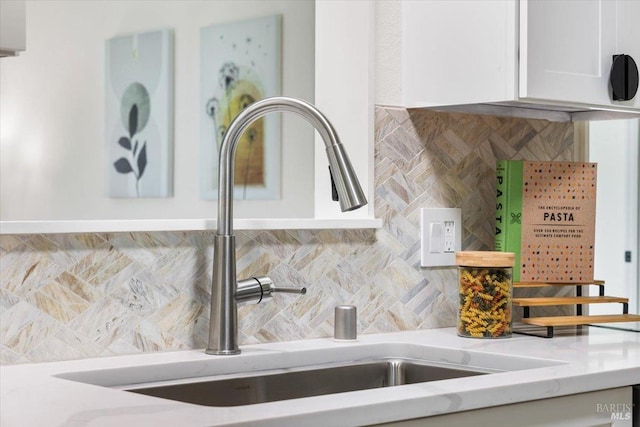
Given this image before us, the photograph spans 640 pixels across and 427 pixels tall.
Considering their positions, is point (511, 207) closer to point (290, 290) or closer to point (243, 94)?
point (290, 290)

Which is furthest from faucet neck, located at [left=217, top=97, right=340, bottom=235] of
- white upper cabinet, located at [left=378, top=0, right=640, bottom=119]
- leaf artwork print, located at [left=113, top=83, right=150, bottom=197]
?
leaf artwork print, located at [left=113, top=83, right=150, bottom=197]

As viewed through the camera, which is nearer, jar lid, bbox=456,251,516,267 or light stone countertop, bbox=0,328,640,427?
light stone countertop, bbox=0,328,640,427

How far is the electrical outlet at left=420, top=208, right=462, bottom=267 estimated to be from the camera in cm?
206

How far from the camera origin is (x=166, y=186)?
3527 millimetres

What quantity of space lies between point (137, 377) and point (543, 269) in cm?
100

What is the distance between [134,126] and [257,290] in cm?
206

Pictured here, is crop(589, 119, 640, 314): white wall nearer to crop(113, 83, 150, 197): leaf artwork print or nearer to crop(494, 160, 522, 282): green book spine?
crop(113, 83, 150, 197): leaf artwork print

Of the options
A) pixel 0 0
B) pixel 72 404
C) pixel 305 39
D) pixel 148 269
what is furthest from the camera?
pixel 305 39

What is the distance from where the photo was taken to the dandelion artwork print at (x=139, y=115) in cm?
353

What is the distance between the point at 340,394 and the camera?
130 cm

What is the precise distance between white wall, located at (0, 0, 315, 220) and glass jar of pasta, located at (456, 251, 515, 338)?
171 centimetres

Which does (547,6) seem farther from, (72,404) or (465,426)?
(72,404)

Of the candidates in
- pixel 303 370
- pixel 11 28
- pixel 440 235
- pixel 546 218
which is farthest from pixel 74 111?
pixel 11 28

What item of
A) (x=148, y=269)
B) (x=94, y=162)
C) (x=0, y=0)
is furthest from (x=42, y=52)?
(x=0, y=0)
